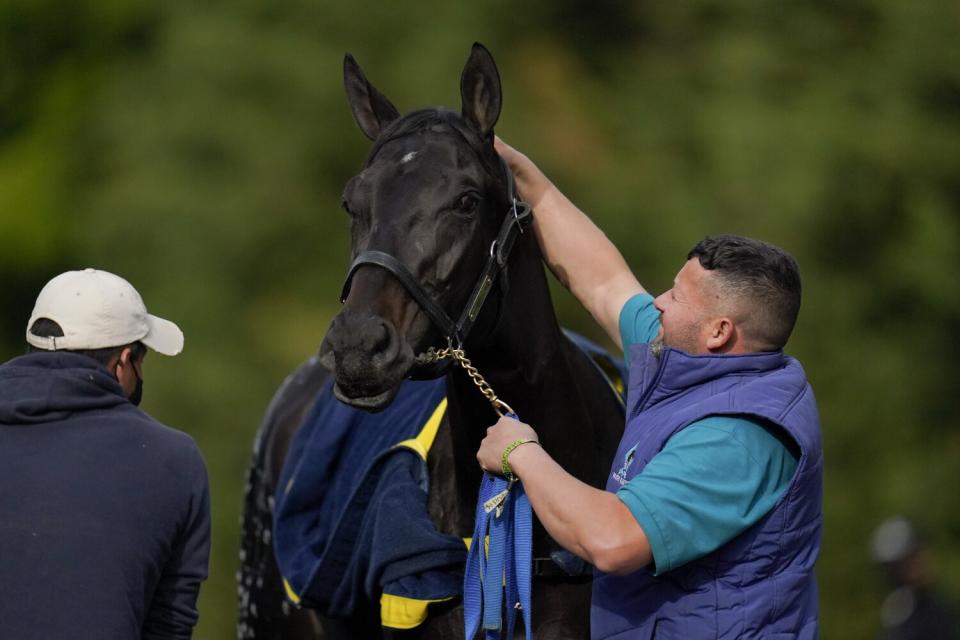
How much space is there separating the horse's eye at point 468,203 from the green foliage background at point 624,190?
5840 mm

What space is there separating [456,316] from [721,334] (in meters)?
0.71

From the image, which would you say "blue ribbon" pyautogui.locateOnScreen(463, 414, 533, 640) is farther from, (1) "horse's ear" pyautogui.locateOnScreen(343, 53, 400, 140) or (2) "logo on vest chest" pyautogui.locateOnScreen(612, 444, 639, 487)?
(1) "horse's ear" pyautogui.locateOnScreen(343, 53, 400, 140)

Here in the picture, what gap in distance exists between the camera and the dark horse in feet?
11.0

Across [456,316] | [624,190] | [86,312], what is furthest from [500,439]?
[624,190]

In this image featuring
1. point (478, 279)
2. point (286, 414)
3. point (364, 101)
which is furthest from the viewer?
point (286, 414)

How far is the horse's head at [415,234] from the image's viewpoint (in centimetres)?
327

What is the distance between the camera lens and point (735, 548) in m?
3.12

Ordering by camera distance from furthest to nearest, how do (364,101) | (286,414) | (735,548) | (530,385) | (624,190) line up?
(624,190), (286,414), (364,101), (530,385), (735,548)

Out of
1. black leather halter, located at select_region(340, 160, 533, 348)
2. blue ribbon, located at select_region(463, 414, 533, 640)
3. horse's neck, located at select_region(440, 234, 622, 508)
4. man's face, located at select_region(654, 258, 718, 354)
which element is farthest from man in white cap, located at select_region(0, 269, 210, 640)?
man's face, located at select_region(654, 258, 718, 354)

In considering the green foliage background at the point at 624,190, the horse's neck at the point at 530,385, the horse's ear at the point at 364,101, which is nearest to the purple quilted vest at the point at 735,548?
the horse's neck at the point at 530,385

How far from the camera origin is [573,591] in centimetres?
376

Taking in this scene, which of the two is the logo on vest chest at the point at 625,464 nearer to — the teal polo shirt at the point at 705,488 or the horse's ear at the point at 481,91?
the teal polo shirt at the point at 705,488

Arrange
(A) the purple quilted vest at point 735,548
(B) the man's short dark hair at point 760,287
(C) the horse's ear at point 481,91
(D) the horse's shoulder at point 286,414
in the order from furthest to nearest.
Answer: (D) the horse's shoulder at point 286,414
(C) the horse's ear at point 481,91
(B) the man's short dark hair at point 760,287
(A) the purple quilted vest at point 735,548

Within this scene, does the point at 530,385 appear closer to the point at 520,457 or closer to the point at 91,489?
the point at 520,457
